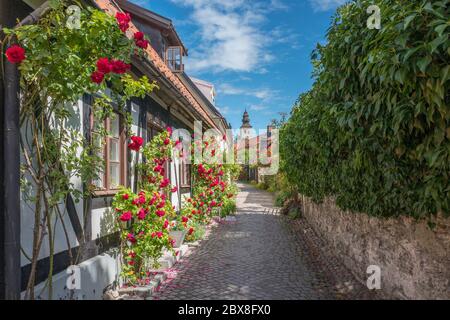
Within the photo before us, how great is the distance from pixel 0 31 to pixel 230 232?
7.50m

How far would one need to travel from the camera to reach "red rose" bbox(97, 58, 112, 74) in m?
2.72

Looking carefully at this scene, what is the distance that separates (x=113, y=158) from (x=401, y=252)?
392cm

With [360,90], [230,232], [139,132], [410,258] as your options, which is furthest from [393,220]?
[230,232]

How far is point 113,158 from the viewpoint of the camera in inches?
203

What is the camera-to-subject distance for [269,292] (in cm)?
468

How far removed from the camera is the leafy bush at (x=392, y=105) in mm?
2068

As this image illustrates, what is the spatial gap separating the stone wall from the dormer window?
7.58 meters

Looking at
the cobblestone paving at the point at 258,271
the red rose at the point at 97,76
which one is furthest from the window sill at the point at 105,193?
the red rose at the point at 97,76

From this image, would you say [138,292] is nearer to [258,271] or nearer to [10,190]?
[258,271]

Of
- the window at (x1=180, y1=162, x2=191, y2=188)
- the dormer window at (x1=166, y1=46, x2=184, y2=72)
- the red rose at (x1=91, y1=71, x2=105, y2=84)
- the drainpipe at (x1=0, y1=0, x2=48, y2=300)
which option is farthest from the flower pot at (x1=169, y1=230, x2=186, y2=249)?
the dormer window at (x1=166, y1=46, x2=184, y2=72)

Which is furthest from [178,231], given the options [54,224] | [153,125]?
[54,224]

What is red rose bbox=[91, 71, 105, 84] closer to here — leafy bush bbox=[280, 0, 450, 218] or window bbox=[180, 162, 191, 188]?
leafy bush bbox=[280, 0, 450, 218]

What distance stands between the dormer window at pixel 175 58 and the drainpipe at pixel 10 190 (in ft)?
29.6
